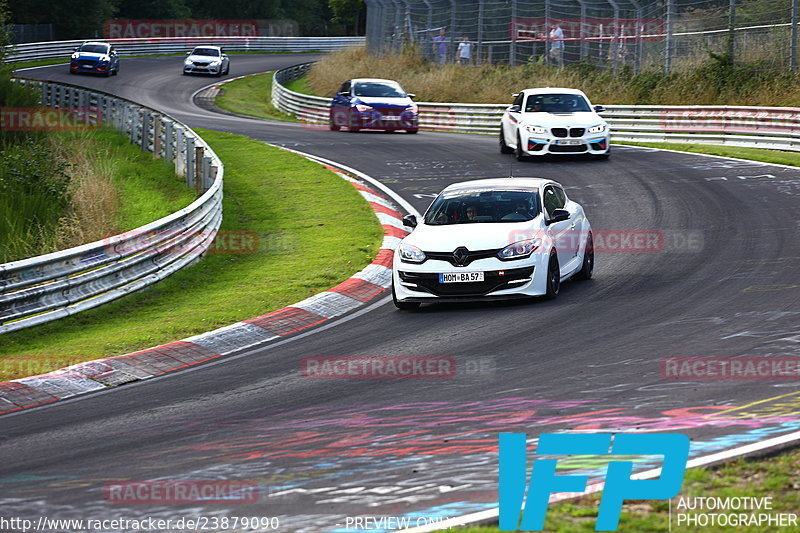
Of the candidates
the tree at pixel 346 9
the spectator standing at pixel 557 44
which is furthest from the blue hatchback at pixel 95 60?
the tree at pixel 346 9

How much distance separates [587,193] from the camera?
20625mm

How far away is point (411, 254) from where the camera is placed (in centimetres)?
1277

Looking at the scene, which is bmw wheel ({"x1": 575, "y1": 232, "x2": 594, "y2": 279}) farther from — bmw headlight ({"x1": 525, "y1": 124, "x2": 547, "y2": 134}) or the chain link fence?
the chain link fence

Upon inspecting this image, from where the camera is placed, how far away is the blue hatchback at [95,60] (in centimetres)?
5356

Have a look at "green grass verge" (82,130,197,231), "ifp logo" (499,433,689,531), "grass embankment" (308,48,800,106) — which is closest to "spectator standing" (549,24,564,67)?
"grass embankment" (308,48,800,106)

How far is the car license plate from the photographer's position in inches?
488

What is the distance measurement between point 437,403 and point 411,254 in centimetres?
456

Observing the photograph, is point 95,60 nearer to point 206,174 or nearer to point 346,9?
point 206,174

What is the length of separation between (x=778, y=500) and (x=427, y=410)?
310cm

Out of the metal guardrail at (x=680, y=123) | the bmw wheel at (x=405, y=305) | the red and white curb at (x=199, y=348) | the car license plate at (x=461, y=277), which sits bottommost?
the red and white curb at (x=199, y=348)

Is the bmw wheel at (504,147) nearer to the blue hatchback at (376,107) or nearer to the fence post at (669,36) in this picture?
the blue hatchback at (376,107)

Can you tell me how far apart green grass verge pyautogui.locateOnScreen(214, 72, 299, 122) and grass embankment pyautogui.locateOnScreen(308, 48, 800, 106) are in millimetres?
2785

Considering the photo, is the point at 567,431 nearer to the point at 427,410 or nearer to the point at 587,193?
the point at 427,410

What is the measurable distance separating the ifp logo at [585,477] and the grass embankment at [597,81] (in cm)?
2447
